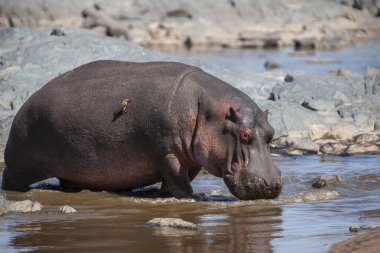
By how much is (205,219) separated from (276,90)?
649cm

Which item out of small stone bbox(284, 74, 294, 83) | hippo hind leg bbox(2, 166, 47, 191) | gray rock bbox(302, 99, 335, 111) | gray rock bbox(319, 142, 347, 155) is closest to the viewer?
hippo hind leg bbox(2, 166, 47, 191)

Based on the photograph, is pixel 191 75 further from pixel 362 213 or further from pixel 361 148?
pixel 361 148

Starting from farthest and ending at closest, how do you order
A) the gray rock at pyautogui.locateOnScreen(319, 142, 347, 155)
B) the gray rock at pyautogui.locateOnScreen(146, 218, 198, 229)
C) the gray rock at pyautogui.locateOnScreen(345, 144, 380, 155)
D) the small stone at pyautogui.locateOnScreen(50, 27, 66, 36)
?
1. the small stone at pyautogui.locateOnScreen(50, 27, 66, 36)
2. the gray rock at pyautogui.locateOnScreen(319, 142, 347, 155)
3. the gray rock at pyautogui.locateOnScreen(345, 144, 380, 155)
4. the gray rock at pyautogui.locateOnScreen(146, 218, 198, 229)

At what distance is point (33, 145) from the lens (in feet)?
29.5

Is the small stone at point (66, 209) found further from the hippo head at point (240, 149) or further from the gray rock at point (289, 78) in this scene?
the gray rock at point (289, 78)

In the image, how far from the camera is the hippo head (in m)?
8.05

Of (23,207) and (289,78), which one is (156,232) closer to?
(23,207)

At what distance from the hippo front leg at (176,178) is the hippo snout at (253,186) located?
0.45 meters

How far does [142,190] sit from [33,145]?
109 cm

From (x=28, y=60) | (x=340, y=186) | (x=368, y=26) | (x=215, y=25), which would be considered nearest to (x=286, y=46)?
(x=215, y=25)

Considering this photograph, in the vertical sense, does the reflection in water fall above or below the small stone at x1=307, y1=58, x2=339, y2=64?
below

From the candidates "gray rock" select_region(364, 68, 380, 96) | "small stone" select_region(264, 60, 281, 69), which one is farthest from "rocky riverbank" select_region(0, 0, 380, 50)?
"gray rock" select_region(364, 68, 380, 96)

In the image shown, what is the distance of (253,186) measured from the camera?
803cm

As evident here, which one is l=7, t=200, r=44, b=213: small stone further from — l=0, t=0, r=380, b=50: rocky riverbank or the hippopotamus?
l=0, t=0, r=380, b=50: rocky riverbank
